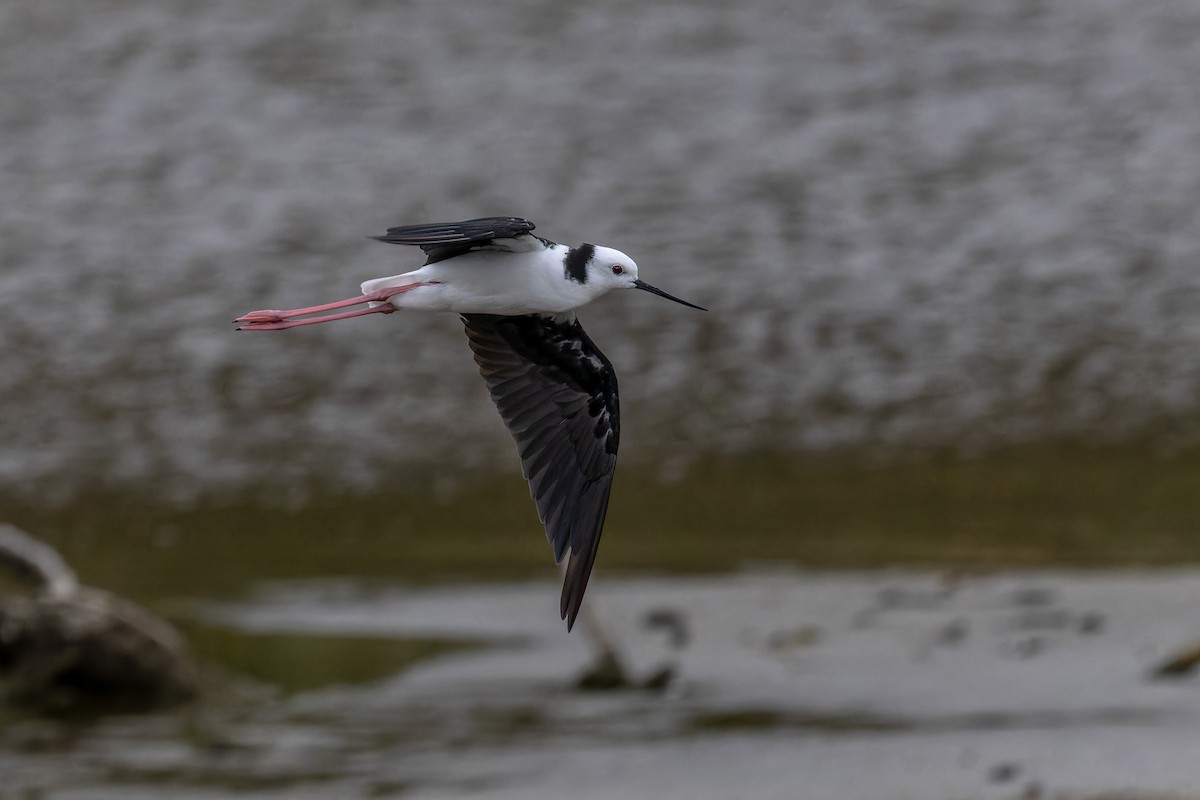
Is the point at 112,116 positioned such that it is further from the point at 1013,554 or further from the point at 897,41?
the point at 1013,554

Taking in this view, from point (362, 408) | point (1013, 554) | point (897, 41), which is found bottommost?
point (1013, 554)

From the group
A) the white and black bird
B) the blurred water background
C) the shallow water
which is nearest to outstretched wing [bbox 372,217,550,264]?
the white and black bird

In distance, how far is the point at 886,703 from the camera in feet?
45.9

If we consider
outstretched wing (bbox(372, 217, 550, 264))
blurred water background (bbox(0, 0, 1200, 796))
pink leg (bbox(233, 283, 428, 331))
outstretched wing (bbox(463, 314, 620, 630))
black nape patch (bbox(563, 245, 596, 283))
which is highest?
outstretched wing (bbox(372, 217, 550, 264))

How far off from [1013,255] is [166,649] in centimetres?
1014

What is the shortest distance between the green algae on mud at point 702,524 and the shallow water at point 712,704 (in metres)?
0.58

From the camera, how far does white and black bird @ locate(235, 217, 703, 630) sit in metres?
7.55

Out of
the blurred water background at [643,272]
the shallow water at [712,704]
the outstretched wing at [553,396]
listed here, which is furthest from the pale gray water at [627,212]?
the outstretched wing at [553,396]

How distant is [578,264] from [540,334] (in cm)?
92

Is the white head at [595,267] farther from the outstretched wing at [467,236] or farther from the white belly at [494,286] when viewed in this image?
the outstretched wing at [467,236]

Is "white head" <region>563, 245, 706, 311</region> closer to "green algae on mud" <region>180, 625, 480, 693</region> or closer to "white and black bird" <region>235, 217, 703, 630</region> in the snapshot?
→ "white and black bird" <region>235, 217, 703, 630</region>

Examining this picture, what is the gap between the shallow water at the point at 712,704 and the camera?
12867 mm

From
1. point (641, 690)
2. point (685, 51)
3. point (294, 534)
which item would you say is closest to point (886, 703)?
point (641, 690)

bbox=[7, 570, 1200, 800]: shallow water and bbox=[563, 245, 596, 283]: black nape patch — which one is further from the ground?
bbox=[563, 245, 596, 283]: black nape patch
